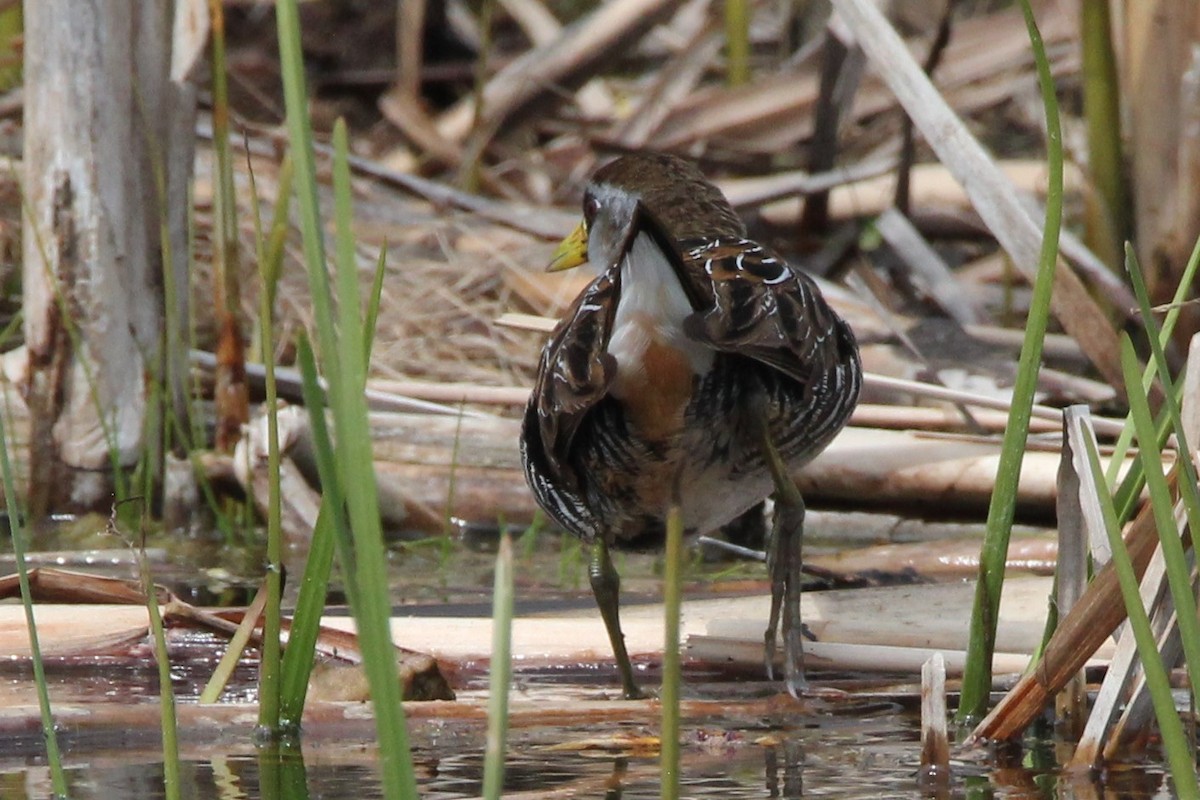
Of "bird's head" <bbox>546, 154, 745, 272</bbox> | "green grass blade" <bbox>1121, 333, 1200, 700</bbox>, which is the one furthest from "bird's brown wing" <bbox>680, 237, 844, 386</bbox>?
"green grass blade" <bbox>1121, 333, 1200, 700</bbox>

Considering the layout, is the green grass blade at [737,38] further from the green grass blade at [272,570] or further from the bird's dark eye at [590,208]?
the green grass blade at [272,570]

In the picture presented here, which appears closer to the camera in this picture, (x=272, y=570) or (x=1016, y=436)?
(x=272, y=570)

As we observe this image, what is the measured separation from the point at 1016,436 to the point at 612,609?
0.78 m

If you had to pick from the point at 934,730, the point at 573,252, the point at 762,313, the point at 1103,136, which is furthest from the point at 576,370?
the point at 1103,136

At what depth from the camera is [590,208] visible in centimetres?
306

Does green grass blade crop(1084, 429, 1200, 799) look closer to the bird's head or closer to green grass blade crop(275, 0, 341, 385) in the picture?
green grass blade crop(275, 0, 341, 385)

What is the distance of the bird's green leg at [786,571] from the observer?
2.41m

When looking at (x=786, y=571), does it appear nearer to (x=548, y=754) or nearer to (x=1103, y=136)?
(x=548, y=754)

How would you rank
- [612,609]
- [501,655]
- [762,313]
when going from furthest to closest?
1. [612,609]
2. [762,313]
3. [501,655]

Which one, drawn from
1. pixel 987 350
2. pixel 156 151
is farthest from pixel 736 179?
pixel 156 151

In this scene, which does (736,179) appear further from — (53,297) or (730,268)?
(730,268)

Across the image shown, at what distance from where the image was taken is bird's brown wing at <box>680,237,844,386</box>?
6.82ft

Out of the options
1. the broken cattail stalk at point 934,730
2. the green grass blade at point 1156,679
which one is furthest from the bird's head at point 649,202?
the green grass blade at point 1156,679

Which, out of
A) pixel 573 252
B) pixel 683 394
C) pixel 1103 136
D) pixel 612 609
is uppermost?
pixel 1103 136
